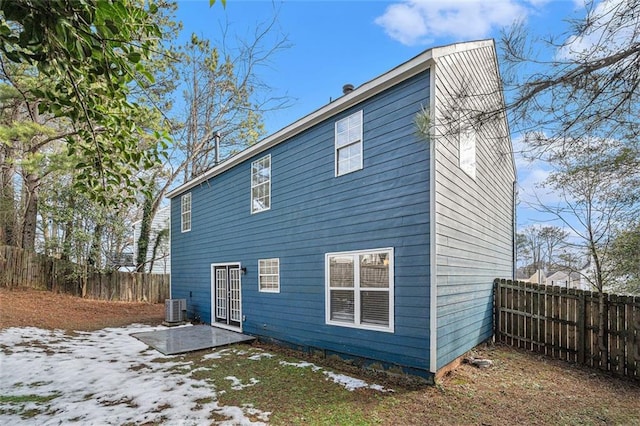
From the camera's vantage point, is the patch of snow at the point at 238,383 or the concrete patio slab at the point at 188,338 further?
the concrete patio slab at the point at 188,338

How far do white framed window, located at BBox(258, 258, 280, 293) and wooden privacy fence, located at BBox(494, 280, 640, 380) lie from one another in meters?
4.95

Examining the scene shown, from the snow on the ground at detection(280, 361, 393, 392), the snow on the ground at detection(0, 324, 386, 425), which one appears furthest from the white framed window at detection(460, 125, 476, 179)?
the snow on the ground at detection(0, 324, 386, 425)

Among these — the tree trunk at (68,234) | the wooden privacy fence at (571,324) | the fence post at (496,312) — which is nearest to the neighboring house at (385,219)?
the fence post at (496,312)

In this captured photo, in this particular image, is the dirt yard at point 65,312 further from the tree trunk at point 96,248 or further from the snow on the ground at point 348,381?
the snow on the ground at point 348,381

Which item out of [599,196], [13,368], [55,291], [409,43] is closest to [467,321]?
[599,196]

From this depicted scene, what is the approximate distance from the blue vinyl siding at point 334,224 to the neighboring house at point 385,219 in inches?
0.9

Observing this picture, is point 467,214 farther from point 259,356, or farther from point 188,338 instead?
point 188,338

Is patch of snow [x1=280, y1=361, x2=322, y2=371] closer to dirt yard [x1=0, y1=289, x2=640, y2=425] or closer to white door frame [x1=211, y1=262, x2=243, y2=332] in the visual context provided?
dirt yard [x1=0, y1=289, x2=640, y2=425]

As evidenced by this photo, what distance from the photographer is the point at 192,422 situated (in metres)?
3.86

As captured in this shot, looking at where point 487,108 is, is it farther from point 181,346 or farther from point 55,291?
point 55,291

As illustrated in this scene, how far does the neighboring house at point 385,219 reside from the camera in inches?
195

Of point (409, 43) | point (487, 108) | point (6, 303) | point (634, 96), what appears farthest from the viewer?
point (6, 303)

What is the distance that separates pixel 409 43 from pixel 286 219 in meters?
4.20

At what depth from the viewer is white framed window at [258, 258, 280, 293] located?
777 cm
